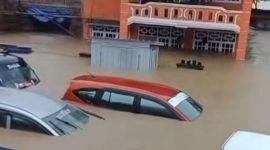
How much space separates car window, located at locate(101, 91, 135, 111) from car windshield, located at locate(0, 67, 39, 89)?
87.6 inches

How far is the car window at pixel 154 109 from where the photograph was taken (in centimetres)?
1227

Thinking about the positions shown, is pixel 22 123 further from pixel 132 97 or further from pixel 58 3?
pixel 58 3

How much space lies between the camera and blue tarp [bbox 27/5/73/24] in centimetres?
3092

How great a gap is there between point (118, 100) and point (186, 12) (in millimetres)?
14023

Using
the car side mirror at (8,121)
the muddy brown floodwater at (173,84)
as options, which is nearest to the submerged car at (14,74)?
the muddy brown floodwater at (173,84)

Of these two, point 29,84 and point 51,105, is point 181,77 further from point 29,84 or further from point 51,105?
point 51,105

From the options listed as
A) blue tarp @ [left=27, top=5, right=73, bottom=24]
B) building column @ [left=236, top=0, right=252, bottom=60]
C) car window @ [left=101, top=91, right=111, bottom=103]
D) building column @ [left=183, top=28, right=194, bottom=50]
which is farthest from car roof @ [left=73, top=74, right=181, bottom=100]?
blue tarp @ [left=27, top=5, right=73, bottom=24]

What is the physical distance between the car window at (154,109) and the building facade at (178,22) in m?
13.8

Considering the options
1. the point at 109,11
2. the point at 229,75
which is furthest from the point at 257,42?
the point at 229,75

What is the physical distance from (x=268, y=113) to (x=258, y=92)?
10.5 feet

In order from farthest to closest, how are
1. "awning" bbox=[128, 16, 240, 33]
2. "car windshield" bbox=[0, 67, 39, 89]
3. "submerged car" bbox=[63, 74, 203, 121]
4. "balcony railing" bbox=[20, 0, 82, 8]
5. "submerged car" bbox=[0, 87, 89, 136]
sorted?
"balcony railing" bbox=[20, 0, 82, 8] < "awning" bbox=[128, 16, 240, 33] < "car windshield" bbox=[0, 67, 39, 89] < "submerged car" bbox=[63, 74, 203, 121] < "submerged car" bbox=[0, 87, 89, 136]

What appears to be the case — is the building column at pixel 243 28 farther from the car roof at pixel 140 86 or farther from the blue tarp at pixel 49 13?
the car roof at pixel 140 86

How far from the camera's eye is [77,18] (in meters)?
30.9

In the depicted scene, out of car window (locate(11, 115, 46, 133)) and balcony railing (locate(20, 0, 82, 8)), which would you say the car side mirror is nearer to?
car window (locate(11, 115, 46, 133))
